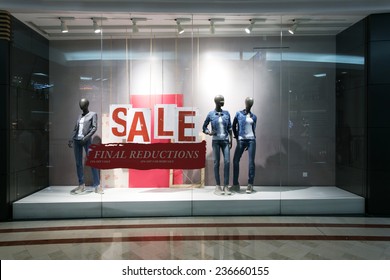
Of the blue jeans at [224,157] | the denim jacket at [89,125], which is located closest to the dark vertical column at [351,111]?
the blue jeans at [224,157]

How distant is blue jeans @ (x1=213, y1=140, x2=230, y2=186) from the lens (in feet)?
14.1

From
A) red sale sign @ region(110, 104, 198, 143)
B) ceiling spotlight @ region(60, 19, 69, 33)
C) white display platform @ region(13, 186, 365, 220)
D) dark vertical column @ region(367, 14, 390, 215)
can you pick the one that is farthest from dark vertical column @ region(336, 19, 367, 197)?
ceiling spotlight @ region(60, 19, 69, 33)

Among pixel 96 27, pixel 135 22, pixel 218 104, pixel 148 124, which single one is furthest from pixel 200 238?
pixel 96 27

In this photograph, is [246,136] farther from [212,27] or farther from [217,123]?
[212,27]

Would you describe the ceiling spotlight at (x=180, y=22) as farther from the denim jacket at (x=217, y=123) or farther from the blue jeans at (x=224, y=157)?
the blue jeans at (x=224, y=157)

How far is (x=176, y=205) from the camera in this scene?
3955 mm

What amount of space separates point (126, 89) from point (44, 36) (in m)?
1.50

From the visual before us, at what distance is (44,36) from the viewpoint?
4309 millimetres

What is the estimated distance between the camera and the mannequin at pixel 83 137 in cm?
424

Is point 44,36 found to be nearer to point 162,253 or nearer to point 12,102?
point 12,102

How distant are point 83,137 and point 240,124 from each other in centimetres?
244

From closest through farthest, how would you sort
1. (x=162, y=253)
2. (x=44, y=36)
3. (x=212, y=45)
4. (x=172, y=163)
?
1. (x=162, y=253)
2. (x=172, y=163)
3. (x=44, y=36)
4. (x=212, y=45)

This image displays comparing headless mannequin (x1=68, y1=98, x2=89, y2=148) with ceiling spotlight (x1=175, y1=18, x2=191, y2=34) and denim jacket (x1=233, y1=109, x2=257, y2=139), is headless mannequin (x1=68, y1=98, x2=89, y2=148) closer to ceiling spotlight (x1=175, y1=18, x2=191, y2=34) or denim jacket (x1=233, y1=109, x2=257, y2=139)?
ceiling spotlight (x1=175, y1=18, x2=191, y2=34)

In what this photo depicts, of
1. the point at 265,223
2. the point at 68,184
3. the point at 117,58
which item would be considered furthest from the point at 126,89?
the point at 265,223
